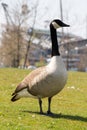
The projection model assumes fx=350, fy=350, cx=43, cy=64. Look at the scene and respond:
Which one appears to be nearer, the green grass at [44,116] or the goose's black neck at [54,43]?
the green grass at [44,116]

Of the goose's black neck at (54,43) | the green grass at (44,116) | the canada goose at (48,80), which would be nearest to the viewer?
the green grass at (44,116)

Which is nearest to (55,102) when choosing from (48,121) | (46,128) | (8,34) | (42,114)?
(42,114)

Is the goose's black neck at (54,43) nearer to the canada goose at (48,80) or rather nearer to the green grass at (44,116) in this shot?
the canada goose at (48,80)

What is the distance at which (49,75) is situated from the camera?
8.65 meters

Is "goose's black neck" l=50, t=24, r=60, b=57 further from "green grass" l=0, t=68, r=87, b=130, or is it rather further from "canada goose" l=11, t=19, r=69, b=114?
"green grass" l=0, t=68, r=87, b=130

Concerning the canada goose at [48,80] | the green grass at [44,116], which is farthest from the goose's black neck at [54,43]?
the green grass at [44,116]

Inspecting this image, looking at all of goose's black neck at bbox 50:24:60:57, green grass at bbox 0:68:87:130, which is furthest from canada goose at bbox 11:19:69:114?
green grass at bbox 0:68:87:130

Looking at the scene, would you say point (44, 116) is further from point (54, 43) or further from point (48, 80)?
point (54, 43)

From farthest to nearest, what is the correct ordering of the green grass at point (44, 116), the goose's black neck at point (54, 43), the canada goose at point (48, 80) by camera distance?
the goose's black neck at point (54, 43) < the canada goose at point (48, 80) < the green grass at point (44, 116)

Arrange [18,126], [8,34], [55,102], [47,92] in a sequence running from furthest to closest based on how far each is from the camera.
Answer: [8,34], [55,102], [47,92], [18,126]

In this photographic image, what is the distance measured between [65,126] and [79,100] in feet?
17.2

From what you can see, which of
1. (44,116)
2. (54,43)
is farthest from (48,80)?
(54,43)

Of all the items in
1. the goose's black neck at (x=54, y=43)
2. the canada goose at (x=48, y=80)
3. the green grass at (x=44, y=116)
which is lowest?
the green grass at (x=44, y=116)

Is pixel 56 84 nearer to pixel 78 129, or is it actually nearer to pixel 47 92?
pixel 47 92
